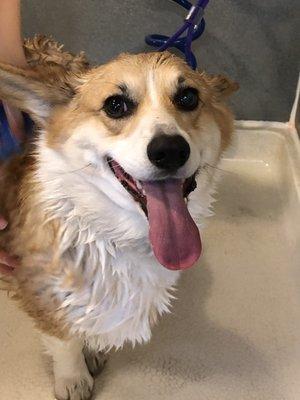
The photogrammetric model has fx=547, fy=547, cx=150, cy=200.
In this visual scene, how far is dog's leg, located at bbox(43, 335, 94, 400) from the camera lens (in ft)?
3.60

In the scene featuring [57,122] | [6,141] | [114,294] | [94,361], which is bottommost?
[94,361]

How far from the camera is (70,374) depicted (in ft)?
3.71

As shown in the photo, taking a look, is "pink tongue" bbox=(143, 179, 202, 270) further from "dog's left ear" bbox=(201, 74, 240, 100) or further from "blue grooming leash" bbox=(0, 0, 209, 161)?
"blue grooming leash" bbox=(0, 0, 209, 161)

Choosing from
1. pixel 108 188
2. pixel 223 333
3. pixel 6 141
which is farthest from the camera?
pixel 223 333

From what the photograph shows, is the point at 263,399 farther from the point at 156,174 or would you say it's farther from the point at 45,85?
the point at 45,85

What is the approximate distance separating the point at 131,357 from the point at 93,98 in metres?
0.63

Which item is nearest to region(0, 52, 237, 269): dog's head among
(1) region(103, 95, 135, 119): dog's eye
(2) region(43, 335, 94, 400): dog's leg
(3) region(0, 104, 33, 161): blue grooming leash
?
(1) region(103, 95, 135, 119): dog's eye

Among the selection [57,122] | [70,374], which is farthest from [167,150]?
[70,374]

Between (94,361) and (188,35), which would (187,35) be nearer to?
(188,35)

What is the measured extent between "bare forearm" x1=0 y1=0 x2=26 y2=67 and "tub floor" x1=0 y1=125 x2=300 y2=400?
61 cm

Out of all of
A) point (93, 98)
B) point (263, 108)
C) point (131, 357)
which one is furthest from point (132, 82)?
point (263, 108)

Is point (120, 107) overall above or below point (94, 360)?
above

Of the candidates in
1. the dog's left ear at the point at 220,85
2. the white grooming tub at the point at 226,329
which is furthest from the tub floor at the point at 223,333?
the dog's left ear at the point at 220,85

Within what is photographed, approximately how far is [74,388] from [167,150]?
0.60 m
